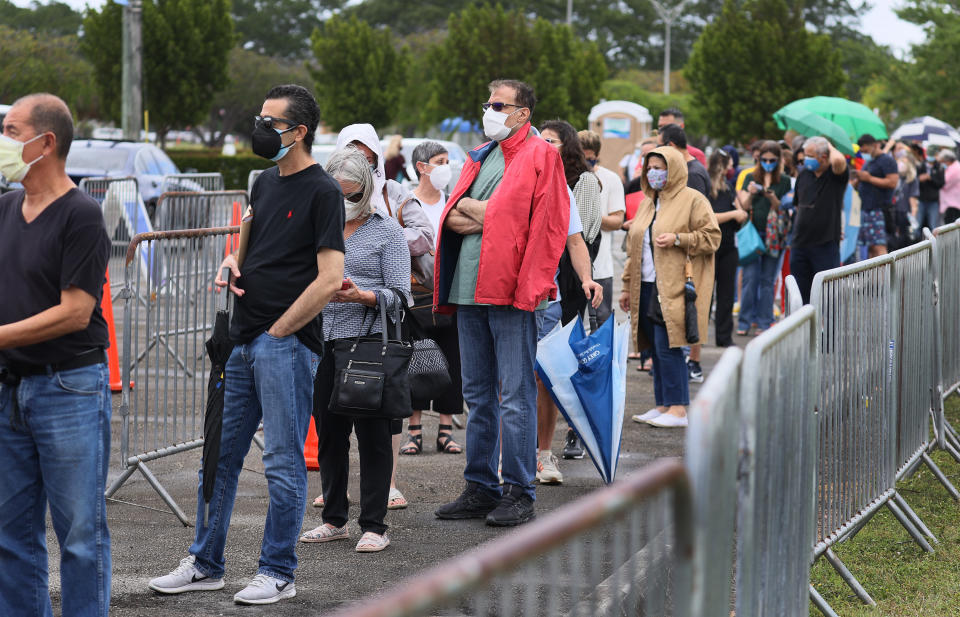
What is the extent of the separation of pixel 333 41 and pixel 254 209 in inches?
1683

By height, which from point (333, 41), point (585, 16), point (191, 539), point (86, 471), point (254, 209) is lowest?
point (191, 539)

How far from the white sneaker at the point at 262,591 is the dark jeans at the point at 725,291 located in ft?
25.2

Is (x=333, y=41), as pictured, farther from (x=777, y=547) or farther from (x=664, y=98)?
(x=777, y=547)

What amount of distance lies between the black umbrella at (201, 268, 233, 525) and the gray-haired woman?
59cm

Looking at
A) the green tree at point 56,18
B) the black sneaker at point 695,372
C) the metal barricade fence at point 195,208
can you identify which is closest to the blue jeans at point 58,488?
the black sneaker at point 695,372

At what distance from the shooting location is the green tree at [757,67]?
143ft

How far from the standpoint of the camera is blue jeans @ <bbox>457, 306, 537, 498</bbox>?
19.7ft

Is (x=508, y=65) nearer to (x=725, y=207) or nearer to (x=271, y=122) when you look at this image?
(x=725, y=207)

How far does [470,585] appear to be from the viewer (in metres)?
1.75

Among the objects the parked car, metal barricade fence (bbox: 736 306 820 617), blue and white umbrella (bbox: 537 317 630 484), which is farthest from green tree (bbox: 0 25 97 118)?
metal barricade fence (bbox: 736 306 820 617)

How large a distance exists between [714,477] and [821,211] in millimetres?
8438

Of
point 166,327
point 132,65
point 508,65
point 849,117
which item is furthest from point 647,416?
point 508,65

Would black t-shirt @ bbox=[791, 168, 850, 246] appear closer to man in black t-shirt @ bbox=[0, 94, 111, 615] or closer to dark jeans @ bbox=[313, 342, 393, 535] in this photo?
dark jeans @ bbox=[313, 342, 393, 535]

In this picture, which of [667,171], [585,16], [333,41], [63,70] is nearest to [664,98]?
[585,16]
